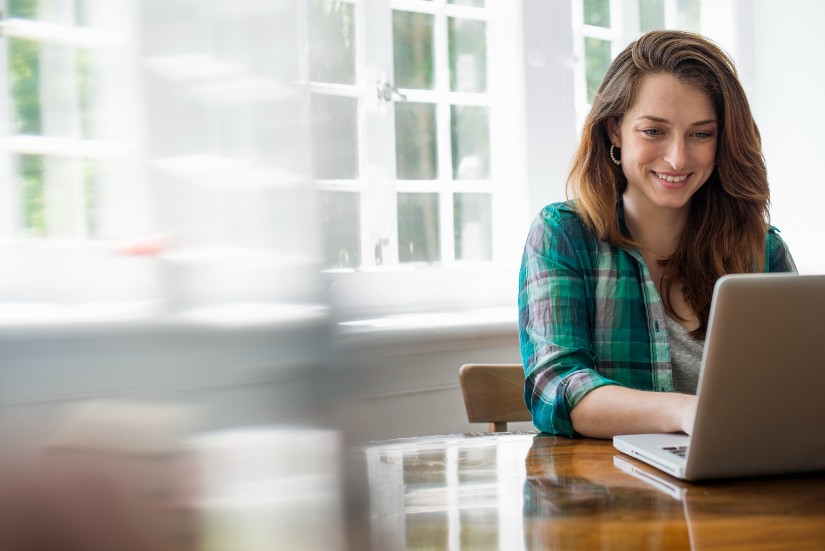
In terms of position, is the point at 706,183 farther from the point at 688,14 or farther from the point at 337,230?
the point at 688,14

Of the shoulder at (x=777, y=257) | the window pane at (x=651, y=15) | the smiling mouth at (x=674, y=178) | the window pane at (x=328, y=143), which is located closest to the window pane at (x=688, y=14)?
the window pane at (x=651, y=15)

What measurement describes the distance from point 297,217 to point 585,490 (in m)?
0.74

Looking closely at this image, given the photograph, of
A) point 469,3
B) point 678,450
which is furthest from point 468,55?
point 678,450

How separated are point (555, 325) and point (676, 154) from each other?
41cm

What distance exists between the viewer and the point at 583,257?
63.4 inches

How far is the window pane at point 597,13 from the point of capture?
9.77ft

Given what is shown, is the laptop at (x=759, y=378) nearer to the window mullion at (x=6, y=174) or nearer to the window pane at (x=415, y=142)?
the window mullion at (x=6, y=174)

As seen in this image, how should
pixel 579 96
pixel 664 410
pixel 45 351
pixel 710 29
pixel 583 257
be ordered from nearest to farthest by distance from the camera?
1. pixel 45 351
2. pixel 664 410
3. pixel 583 257
4. pixel 579 96
5. pixel 710 29

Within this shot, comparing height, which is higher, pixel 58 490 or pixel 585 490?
pixel 58 490

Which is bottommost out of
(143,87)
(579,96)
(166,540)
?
(166,540)

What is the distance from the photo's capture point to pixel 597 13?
119 inches

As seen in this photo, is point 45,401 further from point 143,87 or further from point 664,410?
point 664,410

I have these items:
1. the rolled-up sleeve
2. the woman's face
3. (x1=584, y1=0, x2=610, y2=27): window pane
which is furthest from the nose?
(x1=584, y1=0, x2=610, y2=27): window pane

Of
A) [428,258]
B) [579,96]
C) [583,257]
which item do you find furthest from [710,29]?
[583,257]
